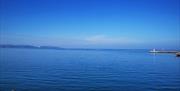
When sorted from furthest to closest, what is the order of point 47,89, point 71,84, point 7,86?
1. point 71,84
2. point 7,86
3. point 47,89

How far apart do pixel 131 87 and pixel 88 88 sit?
173 inches

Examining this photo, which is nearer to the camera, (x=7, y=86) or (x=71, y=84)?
(x=7, y=86)

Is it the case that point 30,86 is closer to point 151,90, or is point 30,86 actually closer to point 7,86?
point 7,86

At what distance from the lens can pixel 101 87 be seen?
920 inches

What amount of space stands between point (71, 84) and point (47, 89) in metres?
3.62

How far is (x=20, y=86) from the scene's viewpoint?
23.5 meters

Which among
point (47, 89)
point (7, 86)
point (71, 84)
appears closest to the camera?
point (47, 89)

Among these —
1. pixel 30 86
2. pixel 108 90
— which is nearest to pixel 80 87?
pixel 108 90

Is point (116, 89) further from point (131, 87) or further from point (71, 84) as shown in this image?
point (71, 84)

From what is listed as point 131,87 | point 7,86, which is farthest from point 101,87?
point 7,86

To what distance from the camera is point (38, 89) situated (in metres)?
22.0

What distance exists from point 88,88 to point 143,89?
537cm

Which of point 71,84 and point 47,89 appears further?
point 71,84

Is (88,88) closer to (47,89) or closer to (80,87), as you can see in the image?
(80,87)
